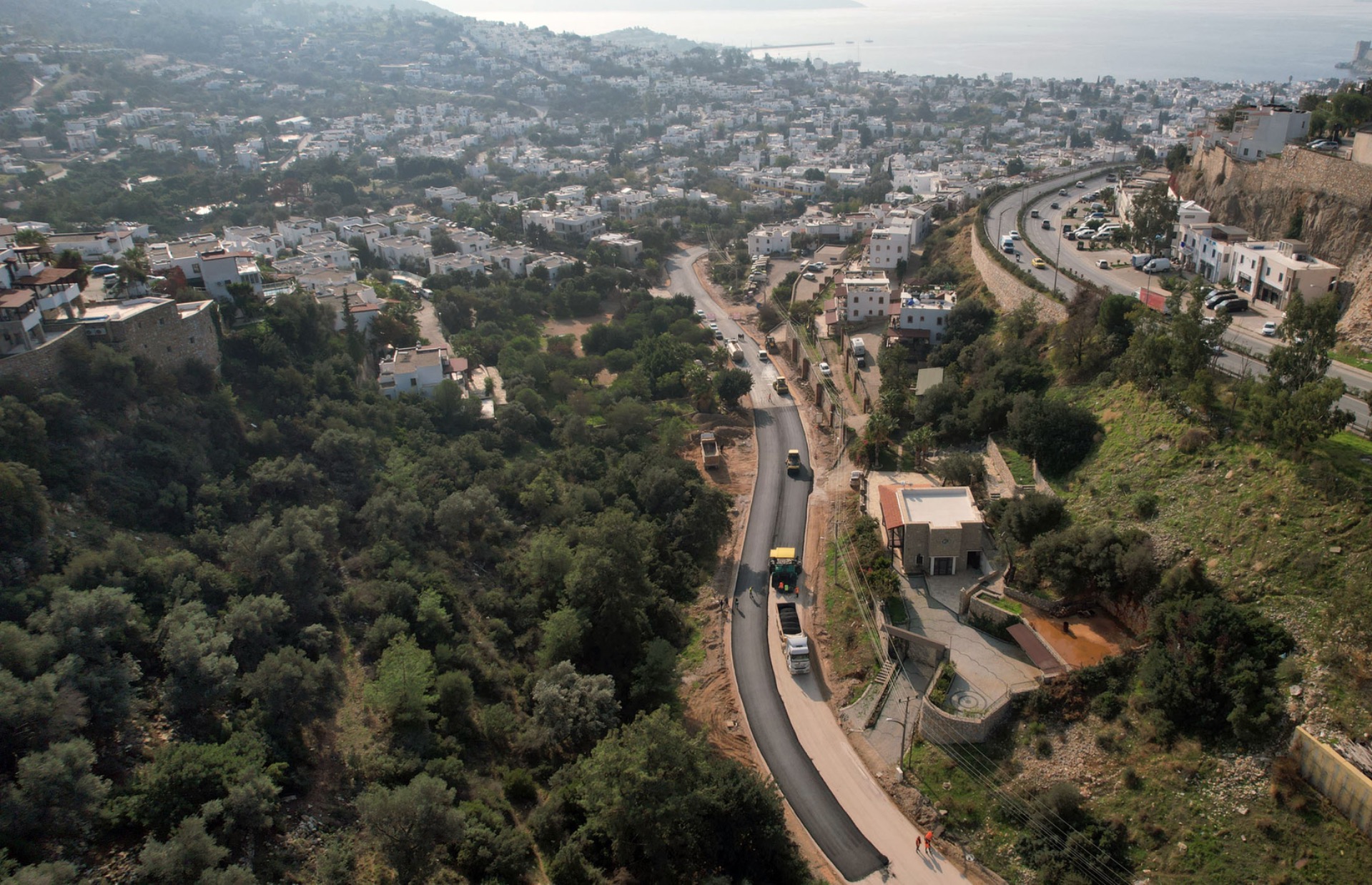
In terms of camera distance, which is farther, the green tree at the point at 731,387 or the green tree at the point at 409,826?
the green tree at the point at 731,387

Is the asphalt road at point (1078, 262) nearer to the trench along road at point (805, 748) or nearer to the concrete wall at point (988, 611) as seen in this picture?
the concrete wall at point (988, 611)

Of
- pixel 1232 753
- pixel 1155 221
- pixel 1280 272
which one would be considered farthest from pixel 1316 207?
pixel 1232 753

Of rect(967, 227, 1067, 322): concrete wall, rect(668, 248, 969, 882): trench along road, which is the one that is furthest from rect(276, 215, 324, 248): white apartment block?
rect(967, 227, 1067, 322): concrete wall

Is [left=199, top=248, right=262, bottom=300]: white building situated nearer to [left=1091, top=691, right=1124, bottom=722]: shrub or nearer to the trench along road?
the trench along road

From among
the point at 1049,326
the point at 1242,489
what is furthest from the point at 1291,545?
the point at 1049,326

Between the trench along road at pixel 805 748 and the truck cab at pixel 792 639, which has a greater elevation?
the truck cab at pixel 792 639

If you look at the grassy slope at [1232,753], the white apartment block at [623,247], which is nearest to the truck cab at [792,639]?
the grassy slope at [1232,753]
